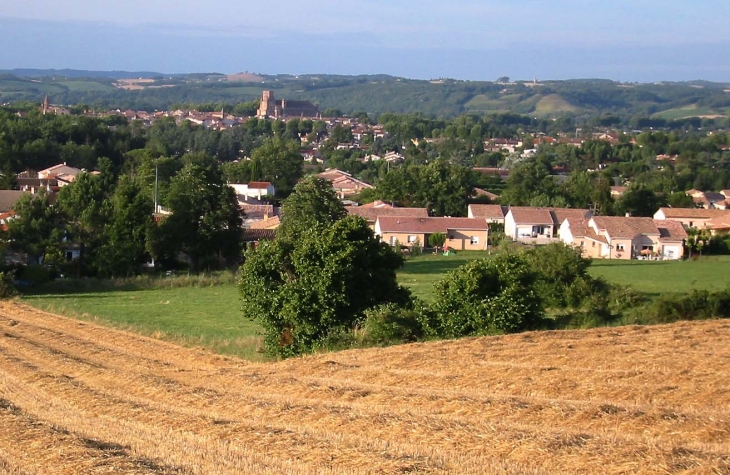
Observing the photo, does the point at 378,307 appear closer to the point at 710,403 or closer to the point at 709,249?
the point at 710,403

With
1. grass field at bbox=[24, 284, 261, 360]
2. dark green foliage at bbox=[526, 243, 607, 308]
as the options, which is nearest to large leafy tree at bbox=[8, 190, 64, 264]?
grass field at bbox=[24, 284, 261, 360]

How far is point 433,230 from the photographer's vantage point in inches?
1864

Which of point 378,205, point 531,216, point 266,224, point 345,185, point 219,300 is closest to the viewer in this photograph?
point 219,300

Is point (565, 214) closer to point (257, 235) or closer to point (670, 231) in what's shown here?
point (670, 231)

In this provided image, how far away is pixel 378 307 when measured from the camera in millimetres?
19812

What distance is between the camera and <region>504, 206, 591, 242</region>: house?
52.1m

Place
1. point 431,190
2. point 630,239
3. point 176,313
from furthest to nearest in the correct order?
point 431,190 → point 630,239 → point 176,313

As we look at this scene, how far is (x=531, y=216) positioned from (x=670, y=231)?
8.10 metres

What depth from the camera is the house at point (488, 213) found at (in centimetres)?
5359

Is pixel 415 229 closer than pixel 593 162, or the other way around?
pixel 415 229

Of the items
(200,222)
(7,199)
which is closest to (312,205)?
(200,222)

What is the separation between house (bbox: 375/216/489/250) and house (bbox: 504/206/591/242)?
149 inches

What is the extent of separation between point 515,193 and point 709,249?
17179mm

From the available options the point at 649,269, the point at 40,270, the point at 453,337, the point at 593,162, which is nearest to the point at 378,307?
the point at 453,337
